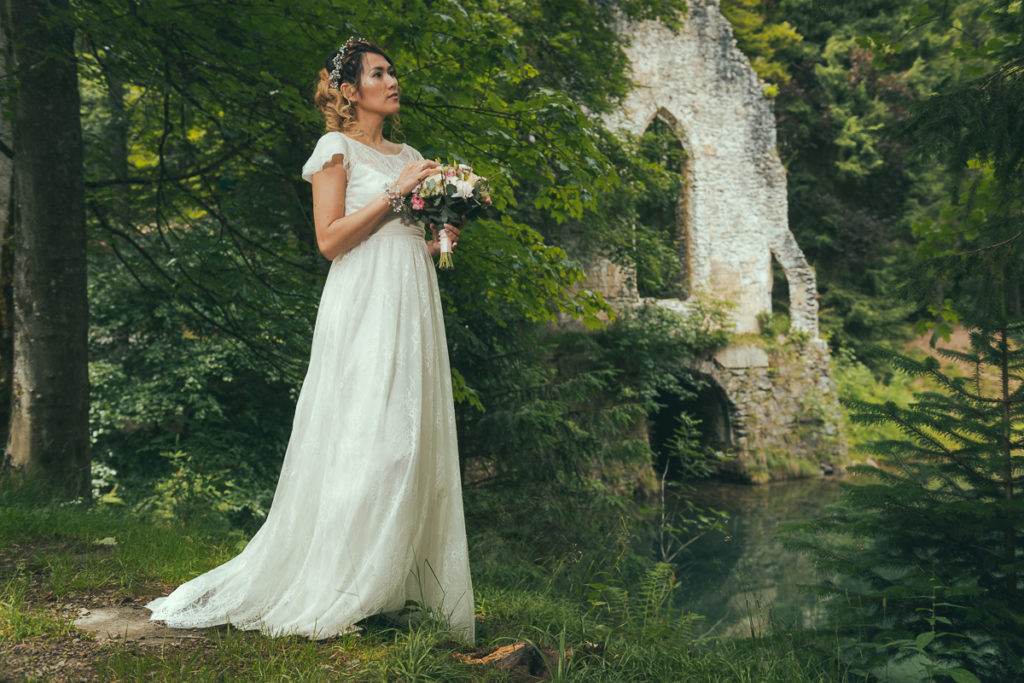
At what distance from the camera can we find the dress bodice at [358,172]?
7.74 feet

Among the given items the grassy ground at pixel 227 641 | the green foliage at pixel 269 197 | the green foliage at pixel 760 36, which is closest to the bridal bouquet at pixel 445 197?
the grassy ground at pixel 227 641

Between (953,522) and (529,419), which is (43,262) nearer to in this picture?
(529,419)

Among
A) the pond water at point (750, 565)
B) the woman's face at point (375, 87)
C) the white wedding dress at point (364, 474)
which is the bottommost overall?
the pond water at point (750, 565)

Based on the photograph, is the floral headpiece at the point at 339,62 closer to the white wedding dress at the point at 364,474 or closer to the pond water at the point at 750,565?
the white wedding dress at the point at 364,474

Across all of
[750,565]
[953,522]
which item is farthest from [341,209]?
[750,565]

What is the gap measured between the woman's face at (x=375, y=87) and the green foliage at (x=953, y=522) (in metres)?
2.42

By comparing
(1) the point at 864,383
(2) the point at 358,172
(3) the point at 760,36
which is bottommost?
(1) the point at 864,383

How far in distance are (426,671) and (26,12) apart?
4200 mm

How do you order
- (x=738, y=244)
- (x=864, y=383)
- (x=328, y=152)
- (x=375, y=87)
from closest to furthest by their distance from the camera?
1. (x=328, y=152)
2. (x=375, y=87)
3. (x=738, y=244)
4. (x=864, y=383)

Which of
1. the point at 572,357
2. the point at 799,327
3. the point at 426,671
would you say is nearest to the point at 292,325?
the point at 426,671

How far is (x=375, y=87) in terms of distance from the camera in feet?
8.09

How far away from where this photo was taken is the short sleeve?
2344mm

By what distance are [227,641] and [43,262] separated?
2.94 meters

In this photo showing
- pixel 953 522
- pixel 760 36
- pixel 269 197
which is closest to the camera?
pixel 953 522
